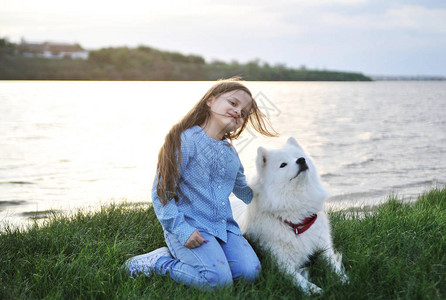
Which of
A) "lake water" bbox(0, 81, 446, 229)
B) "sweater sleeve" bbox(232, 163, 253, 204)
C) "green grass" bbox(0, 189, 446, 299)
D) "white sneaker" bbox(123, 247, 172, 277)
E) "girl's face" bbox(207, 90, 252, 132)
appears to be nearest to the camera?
"green grass" bbox(0, 189, 446, 299)

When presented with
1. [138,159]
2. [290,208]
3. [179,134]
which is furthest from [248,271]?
[138,159]

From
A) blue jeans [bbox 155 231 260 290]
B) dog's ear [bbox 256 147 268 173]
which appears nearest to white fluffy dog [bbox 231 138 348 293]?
dog's ear [bbox 256 147 268 173]

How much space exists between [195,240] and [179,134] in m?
0.82

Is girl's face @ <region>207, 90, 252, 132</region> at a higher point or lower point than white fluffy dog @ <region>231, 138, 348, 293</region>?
higher

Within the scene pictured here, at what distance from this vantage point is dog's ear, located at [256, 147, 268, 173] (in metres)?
3.15

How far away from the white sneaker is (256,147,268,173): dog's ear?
3.27 ft

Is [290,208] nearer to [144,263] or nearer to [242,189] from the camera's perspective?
[242,189]

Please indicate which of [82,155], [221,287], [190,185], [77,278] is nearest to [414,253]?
[221,287]

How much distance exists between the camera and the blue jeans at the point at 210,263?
2.96 metres

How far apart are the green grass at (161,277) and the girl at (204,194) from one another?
14cm

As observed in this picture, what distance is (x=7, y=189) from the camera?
6.83 m

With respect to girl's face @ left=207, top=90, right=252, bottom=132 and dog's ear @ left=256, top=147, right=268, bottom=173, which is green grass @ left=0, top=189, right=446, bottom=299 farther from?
girl's face @ left=207, top=90, right=252, bottom=132

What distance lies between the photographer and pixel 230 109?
3.24 metres

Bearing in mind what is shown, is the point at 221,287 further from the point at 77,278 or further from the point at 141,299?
the point at 77,278
